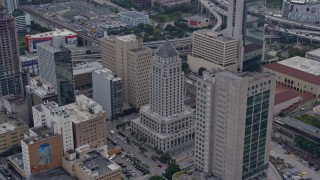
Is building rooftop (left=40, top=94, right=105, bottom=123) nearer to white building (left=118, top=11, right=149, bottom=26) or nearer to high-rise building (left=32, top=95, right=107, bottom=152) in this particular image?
high-rise building (left=32, top=95, right=107, bottom=152)

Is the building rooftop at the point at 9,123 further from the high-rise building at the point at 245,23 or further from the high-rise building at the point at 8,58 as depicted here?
the high-rise building at the point at 245,23

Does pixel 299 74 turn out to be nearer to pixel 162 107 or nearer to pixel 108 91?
pixel 162 107

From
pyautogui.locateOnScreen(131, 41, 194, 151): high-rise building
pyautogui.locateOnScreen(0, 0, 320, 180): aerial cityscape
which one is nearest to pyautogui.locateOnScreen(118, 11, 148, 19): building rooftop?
pyautogui.locateOnScreen(0, 0, 320, 180): aerial cityscape

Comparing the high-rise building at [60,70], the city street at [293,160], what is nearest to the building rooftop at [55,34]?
the high-rise building at [60,70]

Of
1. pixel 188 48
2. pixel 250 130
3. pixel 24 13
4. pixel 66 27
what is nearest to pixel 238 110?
pixel 250 130

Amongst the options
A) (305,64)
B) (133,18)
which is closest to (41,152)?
(305,64)
